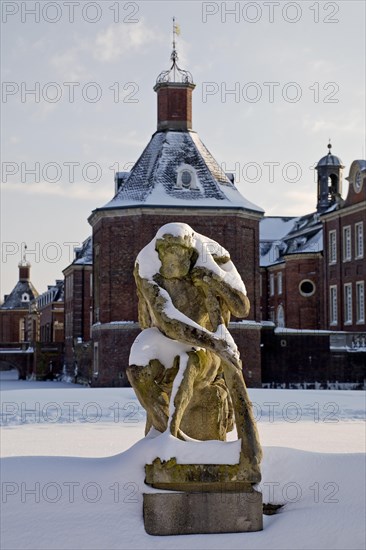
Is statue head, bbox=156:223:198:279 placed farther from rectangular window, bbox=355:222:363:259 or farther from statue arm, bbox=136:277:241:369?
rectangular window, bbox=355:222:363:259

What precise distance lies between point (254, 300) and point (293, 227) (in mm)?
32656

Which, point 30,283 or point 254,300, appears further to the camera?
point 30,283

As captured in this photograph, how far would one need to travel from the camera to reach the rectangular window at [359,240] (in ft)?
168

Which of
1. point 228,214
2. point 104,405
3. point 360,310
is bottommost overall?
point 104,405

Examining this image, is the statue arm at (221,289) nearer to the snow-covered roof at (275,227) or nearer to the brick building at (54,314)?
the snow-covered roof at (275,227)

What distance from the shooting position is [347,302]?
2087 inches

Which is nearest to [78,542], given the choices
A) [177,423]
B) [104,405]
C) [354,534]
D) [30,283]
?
[177,423]

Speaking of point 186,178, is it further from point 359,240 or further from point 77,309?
point 77,309

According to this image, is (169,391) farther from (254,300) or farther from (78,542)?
(254,300)

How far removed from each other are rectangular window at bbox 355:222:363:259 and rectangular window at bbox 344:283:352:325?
7.06 feet

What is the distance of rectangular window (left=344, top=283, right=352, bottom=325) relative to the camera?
52.5 metres

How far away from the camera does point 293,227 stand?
73.6 metres

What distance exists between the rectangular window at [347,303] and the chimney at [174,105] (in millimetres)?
15294

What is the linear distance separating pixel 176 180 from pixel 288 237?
3004cm
